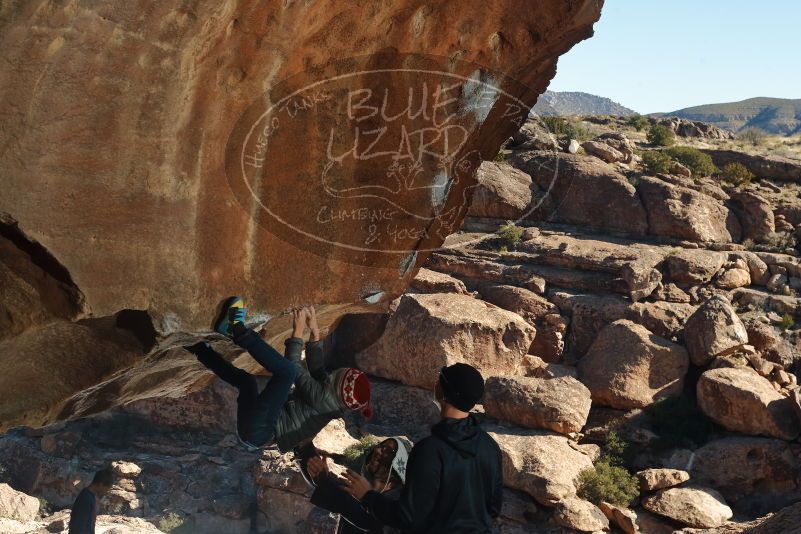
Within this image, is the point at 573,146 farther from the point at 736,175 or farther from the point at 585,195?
the point at 736,175

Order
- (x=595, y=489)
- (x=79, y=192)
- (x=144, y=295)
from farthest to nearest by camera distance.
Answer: (x=595, y=489) → (x=144, y=295) → (x=79, y=192)

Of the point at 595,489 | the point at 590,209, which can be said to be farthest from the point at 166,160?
the point at 590,209

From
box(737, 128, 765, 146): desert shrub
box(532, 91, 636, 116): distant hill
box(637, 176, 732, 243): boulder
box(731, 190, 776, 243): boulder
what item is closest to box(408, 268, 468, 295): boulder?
box(637, 176, 732, 243): boulder

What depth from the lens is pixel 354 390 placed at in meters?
5.04

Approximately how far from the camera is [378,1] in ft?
17.8

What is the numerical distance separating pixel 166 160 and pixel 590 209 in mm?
22385

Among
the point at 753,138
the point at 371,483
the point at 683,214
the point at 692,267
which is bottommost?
the point at 692,267

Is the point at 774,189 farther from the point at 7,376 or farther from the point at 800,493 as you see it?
the point at 7,376

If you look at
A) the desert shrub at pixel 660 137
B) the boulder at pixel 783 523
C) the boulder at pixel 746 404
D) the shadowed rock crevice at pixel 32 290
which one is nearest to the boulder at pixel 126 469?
the boulder at pixel 746 404

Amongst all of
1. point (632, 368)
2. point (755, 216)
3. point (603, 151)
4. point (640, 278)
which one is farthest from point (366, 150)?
point (603, 151)

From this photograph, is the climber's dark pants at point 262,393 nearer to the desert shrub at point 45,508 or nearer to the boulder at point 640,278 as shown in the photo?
the desert shrub at point 45,508

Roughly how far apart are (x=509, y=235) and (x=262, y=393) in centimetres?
2023

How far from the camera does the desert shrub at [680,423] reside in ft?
64.6

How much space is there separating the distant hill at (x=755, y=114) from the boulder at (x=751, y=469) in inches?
3781
